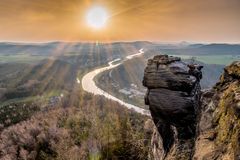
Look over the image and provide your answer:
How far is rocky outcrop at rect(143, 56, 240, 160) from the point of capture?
12.4 metres

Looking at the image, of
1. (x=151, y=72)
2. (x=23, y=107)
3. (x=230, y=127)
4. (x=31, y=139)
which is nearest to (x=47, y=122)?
(x=31, y=139)

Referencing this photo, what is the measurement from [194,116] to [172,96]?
1.86 m

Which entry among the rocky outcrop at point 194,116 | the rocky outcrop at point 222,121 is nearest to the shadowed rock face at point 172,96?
the rocky outcrop at point 194,116

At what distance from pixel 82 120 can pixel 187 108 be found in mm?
106509

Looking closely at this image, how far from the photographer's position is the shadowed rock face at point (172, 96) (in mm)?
16578

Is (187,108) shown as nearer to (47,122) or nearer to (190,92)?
(190,92)

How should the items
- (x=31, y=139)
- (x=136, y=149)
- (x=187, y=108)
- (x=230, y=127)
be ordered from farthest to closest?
(x=31, y=139)
(x=136, y=149)
(x=187, y=108)
(x=230, y=127)

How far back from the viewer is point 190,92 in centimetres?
1716

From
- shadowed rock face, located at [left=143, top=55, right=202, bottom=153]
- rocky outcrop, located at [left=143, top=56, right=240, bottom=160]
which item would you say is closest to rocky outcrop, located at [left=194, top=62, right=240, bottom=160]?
rocky outcrop, located at [left=143, top=56, right=240, bottom=160]

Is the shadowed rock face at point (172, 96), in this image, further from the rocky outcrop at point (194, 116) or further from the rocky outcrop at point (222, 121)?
the rocky outcrop at point (222, 121)

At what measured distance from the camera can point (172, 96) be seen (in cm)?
1728

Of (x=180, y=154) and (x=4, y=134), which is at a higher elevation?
(x=180, y=154)

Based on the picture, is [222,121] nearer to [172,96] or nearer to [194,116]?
[194,116]

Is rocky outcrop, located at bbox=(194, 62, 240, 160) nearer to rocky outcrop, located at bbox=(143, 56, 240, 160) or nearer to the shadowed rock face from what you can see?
rocky outcrop, located at bbox=(143, 56, 240, 160)
